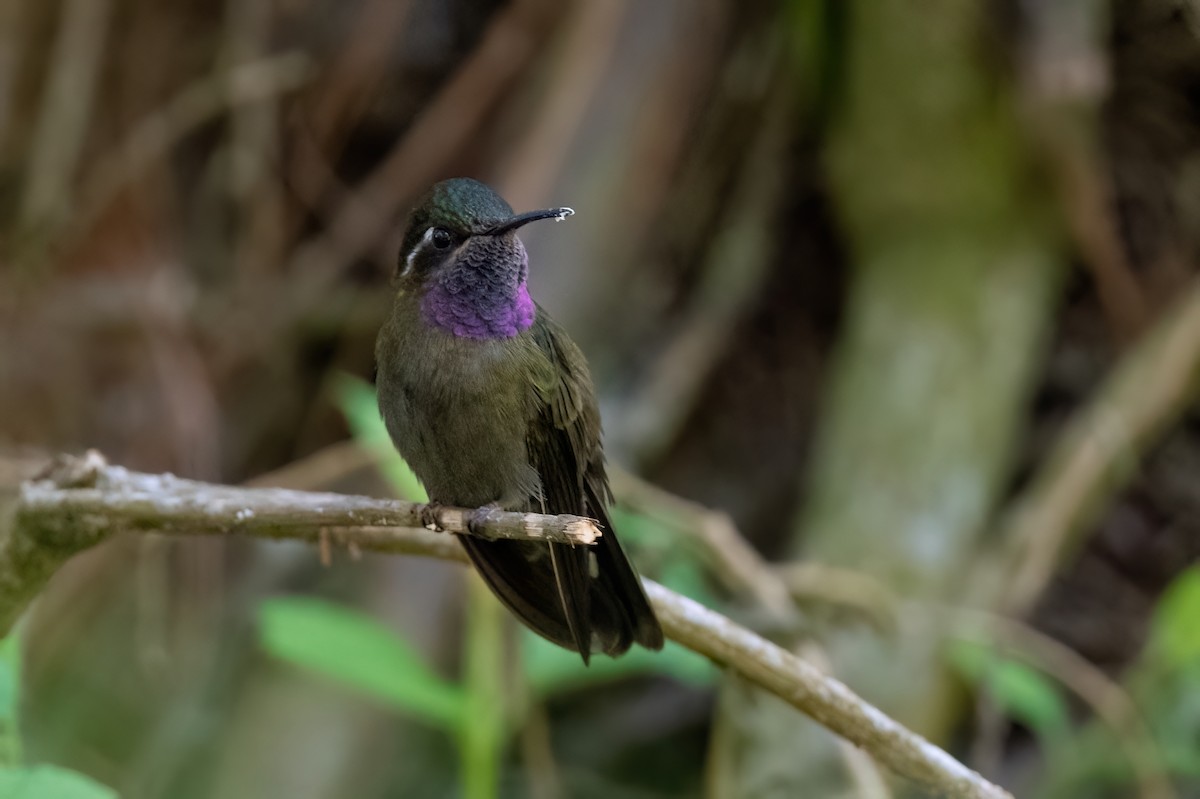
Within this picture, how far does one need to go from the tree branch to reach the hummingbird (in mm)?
94

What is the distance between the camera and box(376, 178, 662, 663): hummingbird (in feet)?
5.40

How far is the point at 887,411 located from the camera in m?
3.14

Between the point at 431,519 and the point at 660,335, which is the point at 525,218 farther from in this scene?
the point at 660,335

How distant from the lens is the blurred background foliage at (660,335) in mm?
2758

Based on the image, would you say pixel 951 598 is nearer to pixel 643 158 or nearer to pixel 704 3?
pixel 643 158

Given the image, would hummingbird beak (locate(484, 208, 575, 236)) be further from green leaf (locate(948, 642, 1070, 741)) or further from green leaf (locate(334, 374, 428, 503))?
green leaf (locate(948, 642, 1070, 741))

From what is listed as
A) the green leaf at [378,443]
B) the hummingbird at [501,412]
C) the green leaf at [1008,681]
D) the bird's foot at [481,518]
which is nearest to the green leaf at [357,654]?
the green leaf at [378,443]

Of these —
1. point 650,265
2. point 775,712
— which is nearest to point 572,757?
point 775,712

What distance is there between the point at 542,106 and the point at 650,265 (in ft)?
1.83

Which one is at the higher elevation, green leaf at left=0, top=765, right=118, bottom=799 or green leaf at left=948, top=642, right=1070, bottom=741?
green leaf at left=0, top=765, right=118, bottom=799

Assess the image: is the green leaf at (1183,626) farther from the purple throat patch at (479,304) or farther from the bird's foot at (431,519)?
the bird's foot at (431,519)

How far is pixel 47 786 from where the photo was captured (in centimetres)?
Answer: 120

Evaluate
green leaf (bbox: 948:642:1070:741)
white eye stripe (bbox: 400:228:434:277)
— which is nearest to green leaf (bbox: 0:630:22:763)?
white eye stripe (bbox: 400:228:434:277)

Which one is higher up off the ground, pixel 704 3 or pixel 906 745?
pixel 704 3
